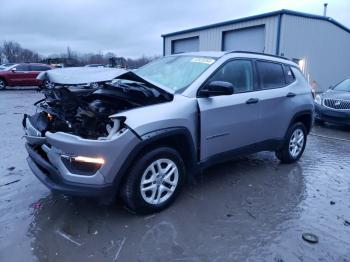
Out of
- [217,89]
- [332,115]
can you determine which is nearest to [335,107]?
[332,115]

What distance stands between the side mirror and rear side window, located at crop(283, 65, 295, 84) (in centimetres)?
201

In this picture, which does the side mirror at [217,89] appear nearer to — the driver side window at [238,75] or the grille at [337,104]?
the driver side window at [238,75]

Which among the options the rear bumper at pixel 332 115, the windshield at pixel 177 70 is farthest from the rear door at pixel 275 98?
the rear bumper at pixel 332 115

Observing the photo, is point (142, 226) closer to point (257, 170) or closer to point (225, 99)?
point (225, 99)

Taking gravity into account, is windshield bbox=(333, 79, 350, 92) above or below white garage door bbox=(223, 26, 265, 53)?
below

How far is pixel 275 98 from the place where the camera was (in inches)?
193

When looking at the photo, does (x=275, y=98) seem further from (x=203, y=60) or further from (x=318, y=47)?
(x=318, y=47)

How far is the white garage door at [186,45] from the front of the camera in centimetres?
2223

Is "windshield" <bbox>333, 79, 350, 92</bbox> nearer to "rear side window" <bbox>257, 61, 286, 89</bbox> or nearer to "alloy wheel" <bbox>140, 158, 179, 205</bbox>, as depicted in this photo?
"rear side window" <bbox>257, 61, 286, 89</bbox>

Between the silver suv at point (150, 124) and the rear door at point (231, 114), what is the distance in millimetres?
13

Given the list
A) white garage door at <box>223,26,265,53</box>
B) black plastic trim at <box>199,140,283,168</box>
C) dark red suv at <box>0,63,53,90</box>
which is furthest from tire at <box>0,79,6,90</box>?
black plastic trim at <box>199,140,283,168</box>

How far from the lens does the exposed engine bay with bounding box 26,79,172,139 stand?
346 cm

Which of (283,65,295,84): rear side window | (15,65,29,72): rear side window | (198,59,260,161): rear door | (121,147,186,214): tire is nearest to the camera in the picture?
(121,147,186,214): tire

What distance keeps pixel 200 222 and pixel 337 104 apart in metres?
7.14
